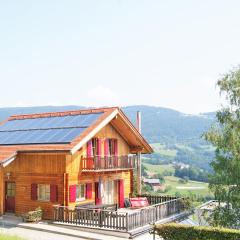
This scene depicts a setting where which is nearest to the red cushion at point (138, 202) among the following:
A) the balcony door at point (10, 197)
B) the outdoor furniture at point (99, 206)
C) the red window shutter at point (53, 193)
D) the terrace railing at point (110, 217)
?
the outdoor furniture at point (99, 206)

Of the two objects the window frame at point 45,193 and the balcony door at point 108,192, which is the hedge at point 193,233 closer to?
→ the window frame at point 45,193

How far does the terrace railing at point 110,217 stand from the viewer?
867 inches

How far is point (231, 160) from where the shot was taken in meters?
24.0

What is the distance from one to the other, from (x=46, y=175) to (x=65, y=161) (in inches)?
64.9

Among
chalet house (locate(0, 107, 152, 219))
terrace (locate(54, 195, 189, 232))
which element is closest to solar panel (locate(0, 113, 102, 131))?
chalet house (locate(0, 107, 152, 219))

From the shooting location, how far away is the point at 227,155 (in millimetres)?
24766

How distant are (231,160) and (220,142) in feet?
3.99

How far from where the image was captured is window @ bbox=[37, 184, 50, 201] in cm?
2591

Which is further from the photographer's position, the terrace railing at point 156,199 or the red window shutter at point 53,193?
the terrace railing at point 156,199

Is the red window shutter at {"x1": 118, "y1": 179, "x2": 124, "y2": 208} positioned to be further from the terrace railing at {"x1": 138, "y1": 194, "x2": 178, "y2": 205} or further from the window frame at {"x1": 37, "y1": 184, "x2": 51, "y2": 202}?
the window frame at {"x1": 37, "y1": 184, "x2": 51, "y2": 202}

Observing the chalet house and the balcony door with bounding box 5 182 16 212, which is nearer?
the chalet house

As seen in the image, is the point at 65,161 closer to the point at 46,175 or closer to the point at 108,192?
the point at 46,175

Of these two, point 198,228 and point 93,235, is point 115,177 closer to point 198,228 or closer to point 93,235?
point 93,235

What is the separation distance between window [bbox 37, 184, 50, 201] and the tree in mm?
9889
